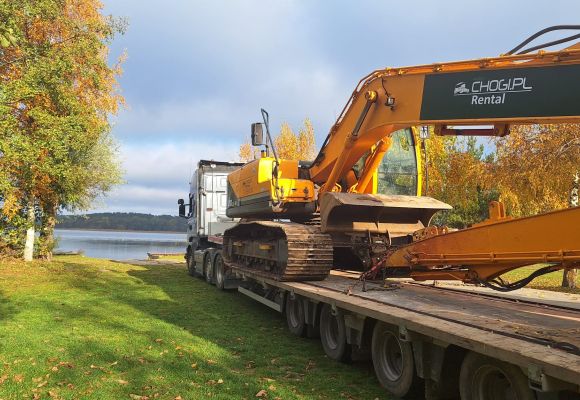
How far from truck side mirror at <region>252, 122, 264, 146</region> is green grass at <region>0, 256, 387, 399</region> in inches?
130

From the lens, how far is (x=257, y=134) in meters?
9.34

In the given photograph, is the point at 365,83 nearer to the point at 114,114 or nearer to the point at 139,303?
the point at 139,303

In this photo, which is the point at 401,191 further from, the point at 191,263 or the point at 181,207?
the point at 181,207

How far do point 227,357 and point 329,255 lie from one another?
237 cm

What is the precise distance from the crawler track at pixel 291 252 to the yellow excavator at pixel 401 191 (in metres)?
0.02

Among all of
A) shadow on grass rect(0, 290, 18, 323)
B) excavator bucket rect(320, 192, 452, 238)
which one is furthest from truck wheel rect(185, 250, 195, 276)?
excavator bucket rect(320, 192, 452, 238)

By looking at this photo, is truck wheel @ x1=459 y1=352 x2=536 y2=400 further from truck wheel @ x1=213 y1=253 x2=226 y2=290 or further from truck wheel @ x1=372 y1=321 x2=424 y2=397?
truck wheel @ x1=213 y1=253 x2=226 y2=290

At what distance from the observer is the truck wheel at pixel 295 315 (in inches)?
328

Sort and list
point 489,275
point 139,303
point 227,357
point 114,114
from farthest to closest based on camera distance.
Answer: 1. point 114,114
2. point 139,303
3. point 227,357
4. point 489,275

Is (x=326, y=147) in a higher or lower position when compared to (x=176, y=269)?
higher

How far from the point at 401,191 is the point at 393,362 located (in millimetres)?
4516

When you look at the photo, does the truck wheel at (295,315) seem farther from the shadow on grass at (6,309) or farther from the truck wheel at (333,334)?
the shadow on grass at (6,309)

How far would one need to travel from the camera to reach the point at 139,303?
38.1 feet

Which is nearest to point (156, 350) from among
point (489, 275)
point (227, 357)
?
point (227, 357)
